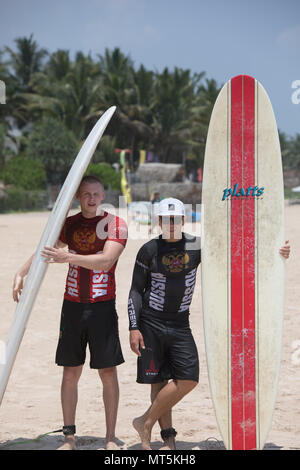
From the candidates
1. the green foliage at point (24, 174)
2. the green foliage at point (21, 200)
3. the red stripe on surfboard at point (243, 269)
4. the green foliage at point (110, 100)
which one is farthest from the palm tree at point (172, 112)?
the red stripe on surfboard at point (243, 269)

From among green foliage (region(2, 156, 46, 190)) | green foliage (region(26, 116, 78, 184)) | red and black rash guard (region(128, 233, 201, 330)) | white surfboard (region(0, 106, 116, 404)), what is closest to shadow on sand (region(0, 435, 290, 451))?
white surfboard (region(0, 106, 116, 404))

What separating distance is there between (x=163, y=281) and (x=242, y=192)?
0.71 meters

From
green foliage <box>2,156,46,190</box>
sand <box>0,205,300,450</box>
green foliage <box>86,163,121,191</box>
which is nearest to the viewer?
sand <box>0,205,300,450</box>

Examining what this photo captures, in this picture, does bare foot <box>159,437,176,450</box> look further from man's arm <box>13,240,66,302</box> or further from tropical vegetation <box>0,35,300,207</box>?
tropical vegetation <box>0,35,300,207</box>

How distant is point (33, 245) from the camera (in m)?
12.1

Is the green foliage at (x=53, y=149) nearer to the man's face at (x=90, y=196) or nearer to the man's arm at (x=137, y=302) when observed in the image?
the man's face at (x=90, y=196)

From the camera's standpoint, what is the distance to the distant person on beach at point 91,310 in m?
2.68

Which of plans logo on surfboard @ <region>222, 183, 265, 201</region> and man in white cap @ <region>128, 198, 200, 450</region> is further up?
plans logo on surfboard @ <region>222, 183, 265, 201</region>

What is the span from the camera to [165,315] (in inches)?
104

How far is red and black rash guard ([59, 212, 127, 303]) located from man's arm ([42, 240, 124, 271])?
5cm

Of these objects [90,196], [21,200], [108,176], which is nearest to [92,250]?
[90,196]

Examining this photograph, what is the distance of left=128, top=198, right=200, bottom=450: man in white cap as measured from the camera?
2.63 metres

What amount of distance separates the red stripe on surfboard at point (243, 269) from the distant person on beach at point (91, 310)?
642mm

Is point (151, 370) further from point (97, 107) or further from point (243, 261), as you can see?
point (97, 107)
